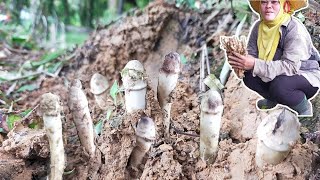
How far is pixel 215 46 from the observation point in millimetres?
2178

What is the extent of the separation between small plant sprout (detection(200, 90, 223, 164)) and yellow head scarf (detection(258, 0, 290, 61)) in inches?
10.5

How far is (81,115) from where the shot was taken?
1.57m

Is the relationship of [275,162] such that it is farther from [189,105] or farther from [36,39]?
[36,39]

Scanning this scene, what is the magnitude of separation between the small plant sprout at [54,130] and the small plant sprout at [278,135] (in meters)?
0.63

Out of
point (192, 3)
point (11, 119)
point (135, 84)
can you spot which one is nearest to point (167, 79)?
point (135, 84)

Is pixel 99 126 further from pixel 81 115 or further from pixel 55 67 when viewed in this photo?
pixel 55 67

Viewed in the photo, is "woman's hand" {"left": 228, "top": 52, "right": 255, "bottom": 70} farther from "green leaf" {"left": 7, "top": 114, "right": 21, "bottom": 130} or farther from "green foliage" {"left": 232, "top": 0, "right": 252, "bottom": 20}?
"green leaf" {"left": 7, "top": 114, "right": 21, "bottom": 130}

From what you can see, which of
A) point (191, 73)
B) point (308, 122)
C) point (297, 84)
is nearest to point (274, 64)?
point (297, 84)

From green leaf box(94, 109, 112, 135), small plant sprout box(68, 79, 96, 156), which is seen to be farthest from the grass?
small plant sprout box(68, 79, 96, 156)

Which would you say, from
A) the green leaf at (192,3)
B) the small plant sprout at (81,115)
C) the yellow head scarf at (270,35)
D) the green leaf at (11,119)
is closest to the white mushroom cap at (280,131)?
the yellow head scarf at (270,35)

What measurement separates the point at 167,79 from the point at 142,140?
221 millimetres

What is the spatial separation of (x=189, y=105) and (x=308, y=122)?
0.50 meters

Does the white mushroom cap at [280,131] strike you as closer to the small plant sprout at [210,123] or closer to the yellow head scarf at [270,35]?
the small plant sprout at [210,123]

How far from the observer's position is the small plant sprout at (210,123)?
1.40 metres
